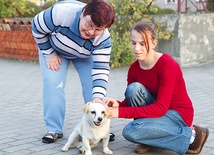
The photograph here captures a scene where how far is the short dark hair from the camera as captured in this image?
12.4 feet

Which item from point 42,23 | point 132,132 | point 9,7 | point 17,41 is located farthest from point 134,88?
point 9,7

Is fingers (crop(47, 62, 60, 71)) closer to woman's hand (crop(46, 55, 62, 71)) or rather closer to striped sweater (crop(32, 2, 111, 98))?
woman's hand (crop(46, 55, 62, 71))

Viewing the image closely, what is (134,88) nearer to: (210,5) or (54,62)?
(54,62)

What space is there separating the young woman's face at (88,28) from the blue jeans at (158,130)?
0.58 m

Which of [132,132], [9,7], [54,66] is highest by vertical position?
[9,7]

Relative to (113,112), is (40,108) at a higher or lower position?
lower

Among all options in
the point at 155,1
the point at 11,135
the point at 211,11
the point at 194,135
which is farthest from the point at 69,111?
the point at 211,11

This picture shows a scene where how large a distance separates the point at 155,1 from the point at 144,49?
816 centimetres

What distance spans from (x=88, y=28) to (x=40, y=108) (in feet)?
9.39

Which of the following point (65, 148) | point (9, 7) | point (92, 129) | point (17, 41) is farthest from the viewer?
point (9, 7)

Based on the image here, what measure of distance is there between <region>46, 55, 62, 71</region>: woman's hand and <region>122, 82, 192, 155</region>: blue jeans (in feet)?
2.97

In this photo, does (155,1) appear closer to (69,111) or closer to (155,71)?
(69,111)

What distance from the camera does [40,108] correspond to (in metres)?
6.52

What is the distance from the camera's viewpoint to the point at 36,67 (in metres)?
11.7
